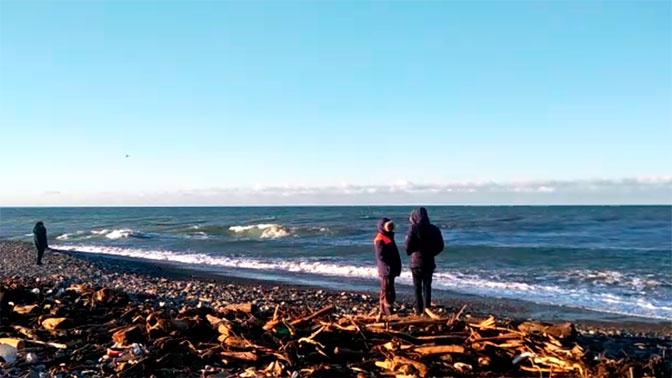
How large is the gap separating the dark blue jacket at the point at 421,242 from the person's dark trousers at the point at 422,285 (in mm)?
95

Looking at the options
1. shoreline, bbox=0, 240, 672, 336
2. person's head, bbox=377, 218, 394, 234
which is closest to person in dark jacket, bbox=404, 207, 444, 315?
person's head, bbox=377, 218, 394, 234

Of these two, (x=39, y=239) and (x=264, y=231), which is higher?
(x=39, y=239)

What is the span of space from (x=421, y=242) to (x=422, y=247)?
0.27ft

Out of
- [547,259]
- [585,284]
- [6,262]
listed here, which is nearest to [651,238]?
[547,259]

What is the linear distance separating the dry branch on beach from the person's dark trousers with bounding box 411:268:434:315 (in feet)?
7.59

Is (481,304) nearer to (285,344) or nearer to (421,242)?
(421,242)

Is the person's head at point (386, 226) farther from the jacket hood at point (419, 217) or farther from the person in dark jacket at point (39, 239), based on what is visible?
the person in dark jacket at point (39, 239)

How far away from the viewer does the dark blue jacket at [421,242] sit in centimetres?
987

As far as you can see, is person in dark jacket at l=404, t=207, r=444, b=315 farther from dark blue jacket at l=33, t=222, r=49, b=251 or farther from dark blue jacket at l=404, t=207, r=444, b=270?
dark blue jacket at l=33, t=222, r=49, b=251

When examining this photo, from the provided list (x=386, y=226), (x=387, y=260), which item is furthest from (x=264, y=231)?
(x=386, y=226)

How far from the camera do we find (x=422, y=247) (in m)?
9.90

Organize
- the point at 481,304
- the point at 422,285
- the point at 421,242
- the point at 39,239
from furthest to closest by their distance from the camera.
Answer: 1. the point at 39,239
2. the point at 481,304
3. the point at 422,285
4. the point at 421,242

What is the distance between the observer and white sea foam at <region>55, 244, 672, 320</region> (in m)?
14.3

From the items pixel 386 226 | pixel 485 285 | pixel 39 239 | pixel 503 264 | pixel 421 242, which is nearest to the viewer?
pixel 421 242
